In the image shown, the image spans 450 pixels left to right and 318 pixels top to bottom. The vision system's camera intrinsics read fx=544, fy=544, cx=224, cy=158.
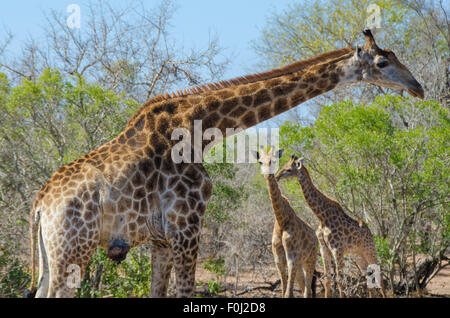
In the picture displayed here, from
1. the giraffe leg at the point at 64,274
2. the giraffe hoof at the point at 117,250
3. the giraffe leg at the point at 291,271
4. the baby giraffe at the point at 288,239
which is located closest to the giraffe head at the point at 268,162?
the baby giraffe at the point at 288,239

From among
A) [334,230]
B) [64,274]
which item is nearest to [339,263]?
[334,230]

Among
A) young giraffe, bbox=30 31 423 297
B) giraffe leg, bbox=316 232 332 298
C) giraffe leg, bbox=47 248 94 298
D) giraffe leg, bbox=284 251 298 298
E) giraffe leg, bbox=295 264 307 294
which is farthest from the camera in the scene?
giraffe leg, bbox=295 264 307 294

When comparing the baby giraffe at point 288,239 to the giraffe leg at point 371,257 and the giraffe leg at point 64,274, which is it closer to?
the giraffe leg at point 371,257

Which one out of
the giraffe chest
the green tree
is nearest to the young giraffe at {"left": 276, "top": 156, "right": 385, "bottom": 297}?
the green tree

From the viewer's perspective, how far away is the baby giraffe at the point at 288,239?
863cm

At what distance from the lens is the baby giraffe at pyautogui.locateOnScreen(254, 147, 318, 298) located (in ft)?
28.3

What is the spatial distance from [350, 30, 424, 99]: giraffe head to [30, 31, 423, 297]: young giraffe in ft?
0.03

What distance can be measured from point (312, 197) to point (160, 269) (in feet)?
13.7

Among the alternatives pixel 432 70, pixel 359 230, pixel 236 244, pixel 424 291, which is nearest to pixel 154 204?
pixel 359 230

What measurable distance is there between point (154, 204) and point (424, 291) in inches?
291

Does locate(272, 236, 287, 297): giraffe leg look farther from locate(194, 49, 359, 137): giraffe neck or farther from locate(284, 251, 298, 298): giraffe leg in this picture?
locate(194, 49, 359, 137): giraffe neck

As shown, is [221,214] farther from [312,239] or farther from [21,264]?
[21,264]

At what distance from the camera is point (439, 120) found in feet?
30.7

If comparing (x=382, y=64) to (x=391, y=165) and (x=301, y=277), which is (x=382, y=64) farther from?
(x=301, y=277)
